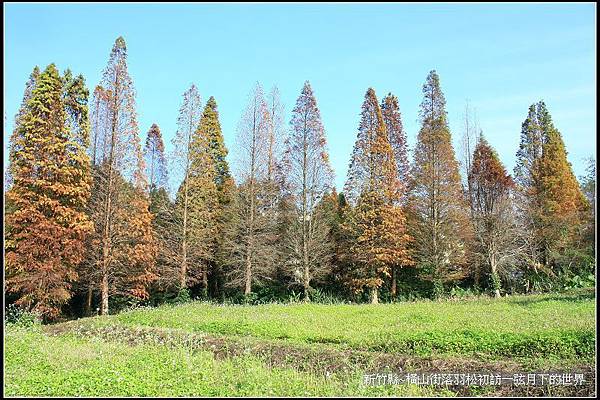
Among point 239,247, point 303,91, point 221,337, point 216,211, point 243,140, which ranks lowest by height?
point 221,337

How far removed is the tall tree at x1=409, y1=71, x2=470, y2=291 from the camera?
2161 cm

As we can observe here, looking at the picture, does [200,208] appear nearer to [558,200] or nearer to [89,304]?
[89,304]

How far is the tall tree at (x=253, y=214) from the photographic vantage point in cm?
2184

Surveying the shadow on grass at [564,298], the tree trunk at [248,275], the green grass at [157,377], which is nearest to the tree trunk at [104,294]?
the tree trunk at [248,275]

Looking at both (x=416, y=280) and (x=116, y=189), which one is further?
(x=416, y=280)

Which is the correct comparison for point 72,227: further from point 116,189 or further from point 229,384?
point 229,384

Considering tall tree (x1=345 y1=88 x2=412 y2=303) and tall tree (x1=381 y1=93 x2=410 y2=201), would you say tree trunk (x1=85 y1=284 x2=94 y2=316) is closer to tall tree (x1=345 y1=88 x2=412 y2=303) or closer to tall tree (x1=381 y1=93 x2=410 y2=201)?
tall tree (x1=345 y1=88 x2=412 y2=303)

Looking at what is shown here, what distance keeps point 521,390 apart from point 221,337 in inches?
258

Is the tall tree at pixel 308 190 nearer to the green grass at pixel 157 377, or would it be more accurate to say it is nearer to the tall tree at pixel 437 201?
the tall tree at pixel 437 201

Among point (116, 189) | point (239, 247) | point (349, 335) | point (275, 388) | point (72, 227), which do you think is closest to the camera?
point (275, 388)

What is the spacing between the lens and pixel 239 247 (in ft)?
71.5

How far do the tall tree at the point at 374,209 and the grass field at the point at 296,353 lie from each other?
25.6 ft

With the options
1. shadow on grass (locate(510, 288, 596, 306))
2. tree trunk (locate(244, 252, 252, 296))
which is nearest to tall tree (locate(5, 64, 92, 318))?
tree trunk (locate(244, 252, 252, 296))

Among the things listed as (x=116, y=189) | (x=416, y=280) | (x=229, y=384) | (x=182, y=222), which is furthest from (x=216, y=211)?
(x=229, y=384)
